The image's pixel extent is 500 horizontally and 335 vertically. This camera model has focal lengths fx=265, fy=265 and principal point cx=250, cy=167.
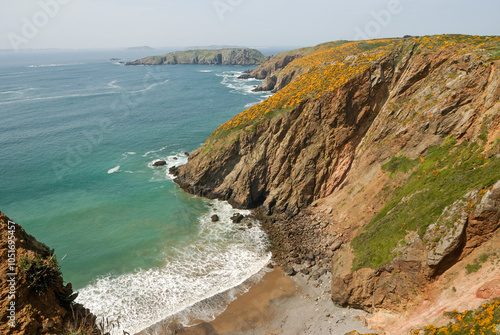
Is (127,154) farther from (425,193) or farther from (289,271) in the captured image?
(425,193)

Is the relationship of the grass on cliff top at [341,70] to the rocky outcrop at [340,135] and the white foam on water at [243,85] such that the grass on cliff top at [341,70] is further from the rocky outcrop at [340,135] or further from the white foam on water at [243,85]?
the white foam on water at [243,85]

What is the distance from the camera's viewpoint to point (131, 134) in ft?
262

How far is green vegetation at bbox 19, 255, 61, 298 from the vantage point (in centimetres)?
1321

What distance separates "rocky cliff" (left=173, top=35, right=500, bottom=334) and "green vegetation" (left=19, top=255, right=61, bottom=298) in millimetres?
25375

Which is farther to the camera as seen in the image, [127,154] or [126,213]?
[127,154]

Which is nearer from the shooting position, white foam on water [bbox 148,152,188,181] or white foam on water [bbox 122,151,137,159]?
white foam on water [bbox 148,152,188,181]

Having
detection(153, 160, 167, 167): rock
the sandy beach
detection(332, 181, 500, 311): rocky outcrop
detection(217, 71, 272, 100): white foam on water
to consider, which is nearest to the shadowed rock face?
detection(332, 181, 500, 311): rocky outcrop

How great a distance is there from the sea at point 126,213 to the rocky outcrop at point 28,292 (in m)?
4.47

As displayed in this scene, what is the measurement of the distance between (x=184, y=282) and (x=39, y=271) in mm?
21154

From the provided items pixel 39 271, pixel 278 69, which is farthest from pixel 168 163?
pixel 278 69

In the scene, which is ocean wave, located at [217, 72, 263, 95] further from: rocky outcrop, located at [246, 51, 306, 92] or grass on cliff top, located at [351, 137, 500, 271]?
grass on cliff top, located at [351, 137, 500, 271]

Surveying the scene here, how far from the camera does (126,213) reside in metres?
46.1

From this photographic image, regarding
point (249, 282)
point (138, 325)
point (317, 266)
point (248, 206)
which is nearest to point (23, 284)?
point (138, 325)

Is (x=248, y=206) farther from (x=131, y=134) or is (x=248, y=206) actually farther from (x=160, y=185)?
(x=131, y=134)
